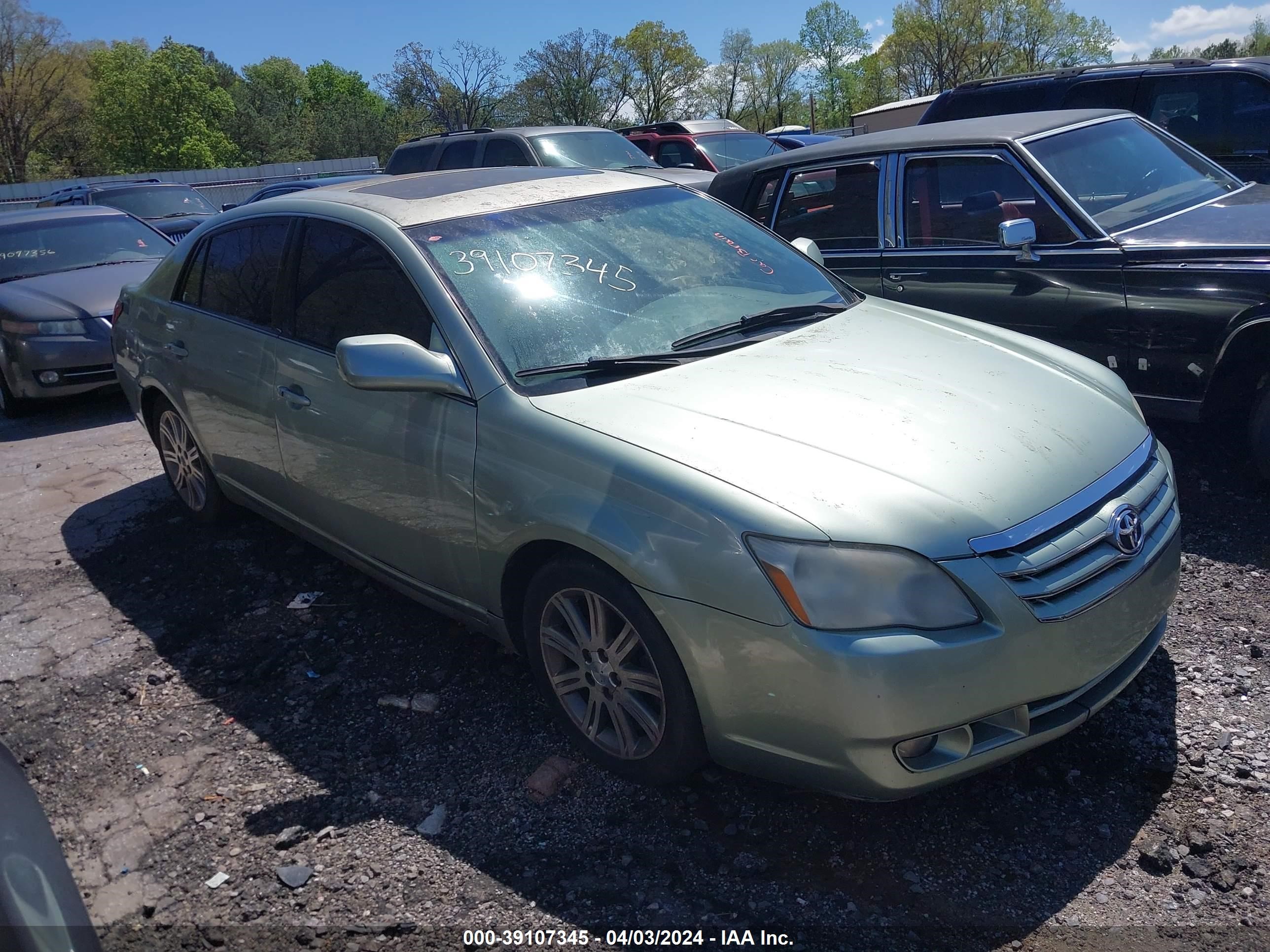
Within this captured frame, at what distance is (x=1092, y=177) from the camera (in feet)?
17.4

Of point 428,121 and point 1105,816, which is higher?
point 428,121

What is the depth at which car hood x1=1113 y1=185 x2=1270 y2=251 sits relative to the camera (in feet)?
15.0

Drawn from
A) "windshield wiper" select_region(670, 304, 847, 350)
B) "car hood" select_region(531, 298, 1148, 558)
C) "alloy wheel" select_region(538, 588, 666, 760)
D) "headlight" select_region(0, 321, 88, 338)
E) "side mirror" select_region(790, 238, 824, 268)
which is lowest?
"alloy wheel" select_region(538, 588, 666, 760)

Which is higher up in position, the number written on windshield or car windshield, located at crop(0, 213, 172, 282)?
car windshield, located at crop(0, 213, 172, 282)

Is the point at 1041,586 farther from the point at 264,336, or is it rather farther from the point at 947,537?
the point at 264,336

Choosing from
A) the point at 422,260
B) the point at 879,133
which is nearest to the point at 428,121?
the point at 879,133

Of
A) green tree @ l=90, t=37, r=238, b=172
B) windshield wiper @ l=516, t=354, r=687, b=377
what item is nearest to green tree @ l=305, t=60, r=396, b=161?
green tree @ l=90, t=37, r=238, b=172

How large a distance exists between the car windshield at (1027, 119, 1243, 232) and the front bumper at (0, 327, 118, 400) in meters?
7.04

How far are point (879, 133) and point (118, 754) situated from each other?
5323 mm

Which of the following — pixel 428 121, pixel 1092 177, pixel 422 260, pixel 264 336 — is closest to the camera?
pixel 422 260

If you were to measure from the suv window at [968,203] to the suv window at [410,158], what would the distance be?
855 cm

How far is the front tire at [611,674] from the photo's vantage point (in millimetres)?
2721

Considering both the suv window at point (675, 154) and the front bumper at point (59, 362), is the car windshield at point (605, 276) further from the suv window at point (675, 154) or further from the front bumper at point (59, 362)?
the suv window at point (675, 154)

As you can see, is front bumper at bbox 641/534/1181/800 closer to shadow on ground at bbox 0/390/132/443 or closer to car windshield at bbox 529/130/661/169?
shadow on ground at bbox 0/390/132/443
